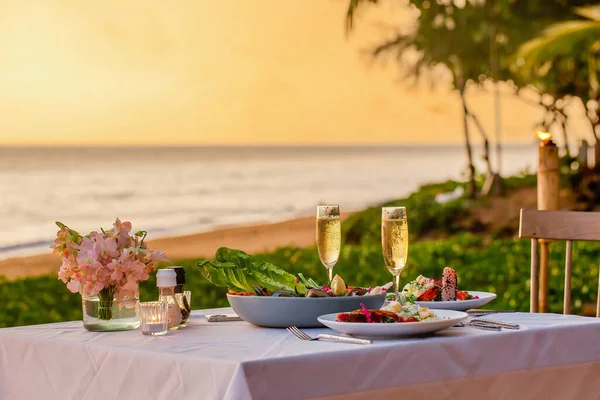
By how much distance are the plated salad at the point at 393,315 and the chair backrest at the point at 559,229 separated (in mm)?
1130

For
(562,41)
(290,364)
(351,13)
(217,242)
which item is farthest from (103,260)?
(217,242)

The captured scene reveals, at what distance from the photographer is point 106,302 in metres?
2.58

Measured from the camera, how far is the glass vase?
2.58 metres

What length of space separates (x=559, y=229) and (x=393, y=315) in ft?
4.63

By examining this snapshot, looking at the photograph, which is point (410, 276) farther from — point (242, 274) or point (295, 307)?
point (295, 307)

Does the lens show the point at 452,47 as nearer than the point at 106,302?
No

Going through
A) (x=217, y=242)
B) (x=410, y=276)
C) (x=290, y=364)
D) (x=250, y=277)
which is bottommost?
(x=217, y=242)

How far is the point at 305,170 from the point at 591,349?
4013cm

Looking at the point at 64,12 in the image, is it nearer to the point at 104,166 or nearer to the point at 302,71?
the point at 302,71

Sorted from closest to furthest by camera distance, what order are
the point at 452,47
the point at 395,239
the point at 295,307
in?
the point at 295,307 → the point at 395,239 → the point at 452,47

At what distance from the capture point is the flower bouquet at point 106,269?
2.50 meters

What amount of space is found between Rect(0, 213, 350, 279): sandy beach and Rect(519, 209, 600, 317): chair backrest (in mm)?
11480

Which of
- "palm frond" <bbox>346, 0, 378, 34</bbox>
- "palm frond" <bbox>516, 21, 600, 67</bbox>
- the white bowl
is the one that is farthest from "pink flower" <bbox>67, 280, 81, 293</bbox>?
"palm frond" <bbox>516, 21, 600, 67</bbox>

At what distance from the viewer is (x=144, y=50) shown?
31.7 m
